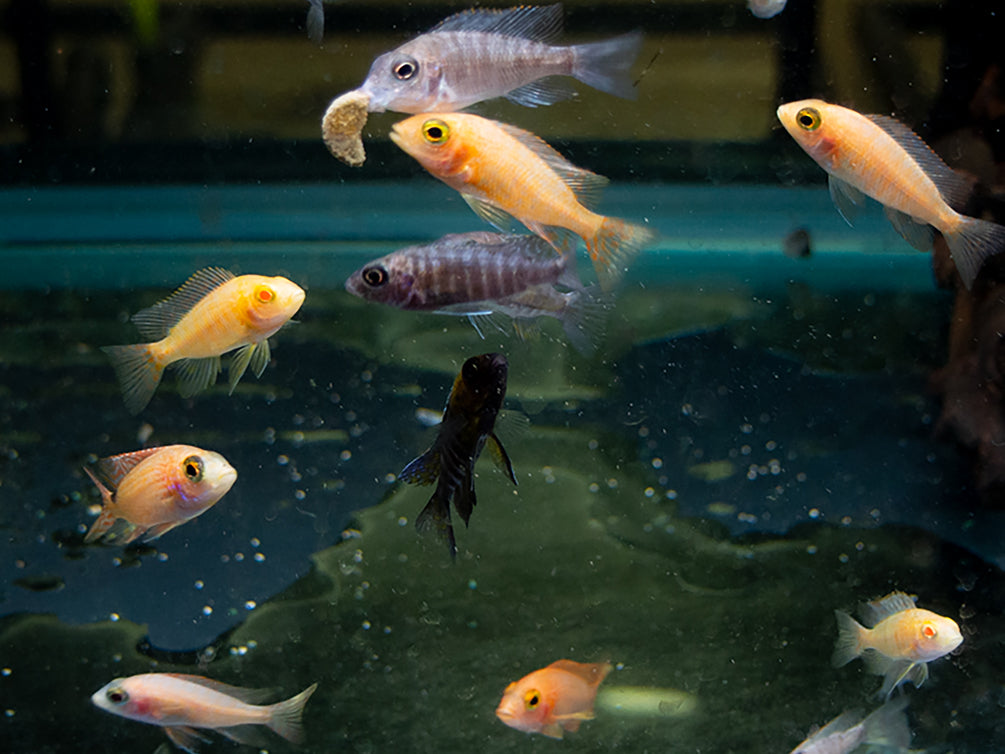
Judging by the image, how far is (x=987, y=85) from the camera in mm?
2811

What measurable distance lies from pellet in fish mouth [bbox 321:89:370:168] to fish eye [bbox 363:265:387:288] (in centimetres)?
43

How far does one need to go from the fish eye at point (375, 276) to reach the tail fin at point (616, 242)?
1.45ft

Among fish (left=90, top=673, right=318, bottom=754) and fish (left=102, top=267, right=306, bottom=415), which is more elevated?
fish (left=102, top=267, right=306, bottom=415)

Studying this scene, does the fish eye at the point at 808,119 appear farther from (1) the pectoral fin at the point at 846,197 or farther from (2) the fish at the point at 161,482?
(2) the fish at the point at 161,482

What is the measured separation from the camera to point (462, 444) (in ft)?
4.91

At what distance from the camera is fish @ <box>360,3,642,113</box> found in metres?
1.56

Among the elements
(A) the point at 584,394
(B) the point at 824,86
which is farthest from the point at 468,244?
(B) the point at 824,86

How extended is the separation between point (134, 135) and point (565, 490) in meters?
2.85

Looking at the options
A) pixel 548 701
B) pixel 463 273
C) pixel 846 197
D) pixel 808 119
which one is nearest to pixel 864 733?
pixel 548 701

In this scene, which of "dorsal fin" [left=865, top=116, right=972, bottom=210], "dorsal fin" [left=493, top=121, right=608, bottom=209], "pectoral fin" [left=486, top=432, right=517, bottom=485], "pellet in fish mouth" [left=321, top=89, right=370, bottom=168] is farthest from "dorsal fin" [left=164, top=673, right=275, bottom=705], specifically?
"dorsal fin" [left=865, top=116, right=972, bottom=210]

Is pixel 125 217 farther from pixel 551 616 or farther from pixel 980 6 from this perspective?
pixel 980 6

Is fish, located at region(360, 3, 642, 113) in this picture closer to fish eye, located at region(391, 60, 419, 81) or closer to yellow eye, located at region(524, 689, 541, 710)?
fish eye, located at region(391, 60, 419, 81)

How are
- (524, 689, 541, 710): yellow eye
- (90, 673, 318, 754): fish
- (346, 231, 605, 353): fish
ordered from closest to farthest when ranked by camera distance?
(346, 231, 605, 353): fish → (90, 673, 318, 754): fish → (524, 689, 541, 710): yellow eye

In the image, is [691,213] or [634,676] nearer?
[634,676]
